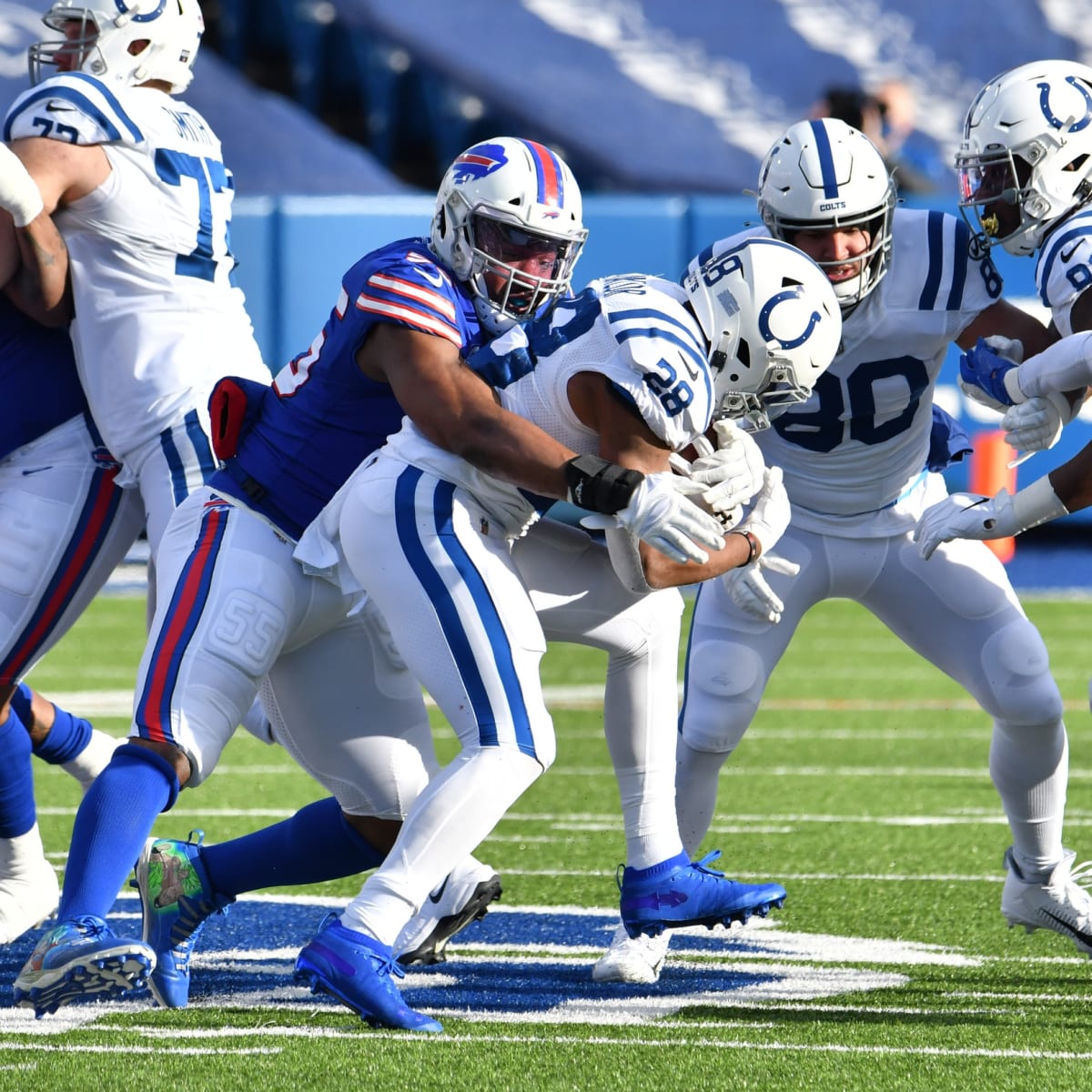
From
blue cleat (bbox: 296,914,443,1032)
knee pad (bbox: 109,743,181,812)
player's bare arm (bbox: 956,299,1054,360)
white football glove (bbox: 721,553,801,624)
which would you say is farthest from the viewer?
player's bare arm (bbox: 956,299,1054,360)

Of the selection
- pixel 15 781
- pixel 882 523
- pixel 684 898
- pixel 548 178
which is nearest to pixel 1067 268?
pixel 882 523

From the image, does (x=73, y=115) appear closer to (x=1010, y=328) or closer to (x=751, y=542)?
(x=751, y=542)

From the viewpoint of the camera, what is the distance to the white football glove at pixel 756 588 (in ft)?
10.4

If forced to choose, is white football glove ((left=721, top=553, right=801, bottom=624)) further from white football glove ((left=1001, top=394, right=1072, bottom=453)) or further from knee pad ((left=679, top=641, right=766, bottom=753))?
white football glove ((left=1001, top=394, right=1072, bottom=453))

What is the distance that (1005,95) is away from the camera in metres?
3.54

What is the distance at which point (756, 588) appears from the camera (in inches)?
126

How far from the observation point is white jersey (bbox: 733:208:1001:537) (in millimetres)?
3572

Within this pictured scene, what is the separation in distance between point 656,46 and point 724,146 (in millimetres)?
1585

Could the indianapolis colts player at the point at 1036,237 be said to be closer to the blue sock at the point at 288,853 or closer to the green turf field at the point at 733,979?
the green turf field at the point at 733,979

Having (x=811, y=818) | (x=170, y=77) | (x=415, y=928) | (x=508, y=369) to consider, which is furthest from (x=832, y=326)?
(x=811, y=818)

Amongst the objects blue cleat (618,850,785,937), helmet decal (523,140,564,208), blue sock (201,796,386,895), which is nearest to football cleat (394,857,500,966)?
blue sock (201,796,386,895)

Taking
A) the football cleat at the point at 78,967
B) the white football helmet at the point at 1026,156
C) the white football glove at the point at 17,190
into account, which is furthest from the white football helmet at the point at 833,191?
the football cleat at the point at 78,967

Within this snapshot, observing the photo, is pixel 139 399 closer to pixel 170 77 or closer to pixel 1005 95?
pixel 170 77

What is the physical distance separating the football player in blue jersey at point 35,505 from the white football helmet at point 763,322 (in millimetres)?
1192
